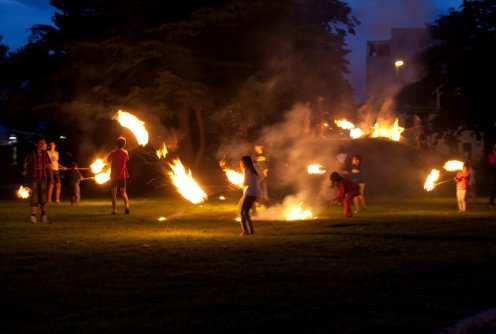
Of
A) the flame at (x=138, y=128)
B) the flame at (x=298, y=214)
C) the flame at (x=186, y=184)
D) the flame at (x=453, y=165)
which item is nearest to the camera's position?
the flame at (x=186, y=184)

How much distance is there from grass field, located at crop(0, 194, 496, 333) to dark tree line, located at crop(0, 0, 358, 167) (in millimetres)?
15548

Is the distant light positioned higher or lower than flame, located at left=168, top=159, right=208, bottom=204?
higher

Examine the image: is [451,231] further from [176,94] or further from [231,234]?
[176,94]

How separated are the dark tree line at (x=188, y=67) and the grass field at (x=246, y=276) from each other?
51.0 feet

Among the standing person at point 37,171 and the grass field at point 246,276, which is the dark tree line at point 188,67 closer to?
the standing person at point 37,171

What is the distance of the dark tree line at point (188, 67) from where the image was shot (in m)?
33.2

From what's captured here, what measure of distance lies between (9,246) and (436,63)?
40916 mm

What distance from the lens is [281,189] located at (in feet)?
113

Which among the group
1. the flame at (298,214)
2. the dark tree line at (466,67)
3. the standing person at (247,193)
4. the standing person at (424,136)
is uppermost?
the dark tree line at (466,67)

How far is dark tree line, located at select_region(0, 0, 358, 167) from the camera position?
109 feet

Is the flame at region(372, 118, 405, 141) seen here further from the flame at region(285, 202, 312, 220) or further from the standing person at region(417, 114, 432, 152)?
the flame at region(285, 202, 312, 220)

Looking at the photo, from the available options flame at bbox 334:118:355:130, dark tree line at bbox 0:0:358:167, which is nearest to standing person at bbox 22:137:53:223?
dark tree line at bbox 0:0:358:167

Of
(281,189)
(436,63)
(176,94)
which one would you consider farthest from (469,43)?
(176,94)

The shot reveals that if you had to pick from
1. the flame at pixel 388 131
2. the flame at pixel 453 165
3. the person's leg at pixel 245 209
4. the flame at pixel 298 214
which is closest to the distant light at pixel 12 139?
the flame at pixel 388 131
